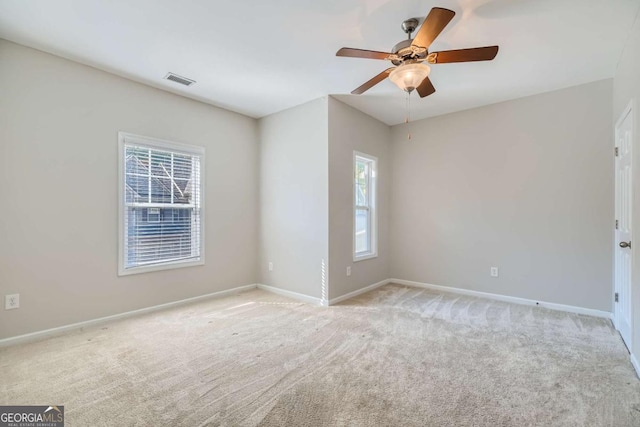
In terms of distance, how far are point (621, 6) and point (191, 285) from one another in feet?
16.0

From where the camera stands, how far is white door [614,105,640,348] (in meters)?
2.63

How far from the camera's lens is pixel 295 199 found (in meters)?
4.21

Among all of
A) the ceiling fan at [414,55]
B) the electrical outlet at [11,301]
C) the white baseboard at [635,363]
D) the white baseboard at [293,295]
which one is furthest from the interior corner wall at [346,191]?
the electrical outlet at [11,301]

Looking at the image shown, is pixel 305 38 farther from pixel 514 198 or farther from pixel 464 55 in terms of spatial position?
pixel 514 198

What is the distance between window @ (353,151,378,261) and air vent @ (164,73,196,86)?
2391 millimetres

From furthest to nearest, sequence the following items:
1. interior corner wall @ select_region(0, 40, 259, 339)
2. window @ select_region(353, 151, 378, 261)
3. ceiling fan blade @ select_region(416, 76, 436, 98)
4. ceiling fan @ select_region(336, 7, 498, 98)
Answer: window @ select_region(353, 151, 378, 261)
interior corner wall @ select_region(0, 40, 259, 339)
ceiling fan blade @ select_region(416, 76, 436, 98)
ceiling fan @ select_region(336, 7, 498, 98)

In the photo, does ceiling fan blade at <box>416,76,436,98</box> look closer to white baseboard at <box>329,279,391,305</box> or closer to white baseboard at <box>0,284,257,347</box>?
white baseboard at <box>329,279,391,305</box>

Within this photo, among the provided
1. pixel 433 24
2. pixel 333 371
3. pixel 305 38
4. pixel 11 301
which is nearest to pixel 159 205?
pixel 11 301

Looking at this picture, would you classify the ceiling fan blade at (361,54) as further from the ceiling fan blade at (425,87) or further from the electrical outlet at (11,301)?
the electrical outlet at (11,301)

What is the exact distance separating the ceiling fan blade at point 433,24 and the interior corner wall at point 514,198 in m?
2.01

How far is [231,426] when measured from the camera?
65.2 inches

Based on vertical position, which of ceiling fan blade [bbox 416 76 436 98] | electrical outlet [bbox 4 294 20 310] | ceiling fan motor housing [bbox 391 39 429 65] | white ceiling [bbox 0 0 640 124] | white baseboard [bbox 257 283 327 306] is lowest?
white baseboard [bbox 257 283 327 306]

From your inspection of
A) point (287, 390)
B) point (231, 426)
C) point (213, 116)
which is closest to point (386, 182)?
point (213, 116)

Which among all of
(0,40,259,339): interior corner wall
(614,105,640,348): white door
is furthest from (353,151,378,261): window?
(614,105,640,348): white door
